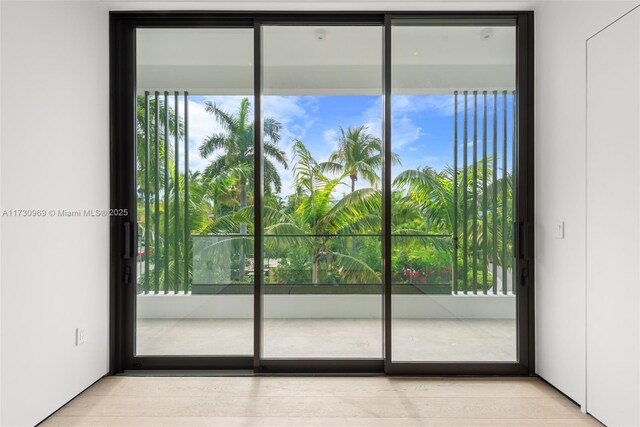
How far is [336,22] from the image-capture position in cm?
264

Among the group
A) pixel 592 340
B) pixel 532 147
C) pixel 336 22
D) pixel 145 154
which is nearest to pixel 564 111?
pixel 532 147

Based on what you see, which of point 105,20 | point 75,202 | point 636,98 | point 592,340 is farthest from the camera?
point 105,20

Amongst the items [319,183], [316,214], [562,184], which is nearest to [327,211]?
[316,214]

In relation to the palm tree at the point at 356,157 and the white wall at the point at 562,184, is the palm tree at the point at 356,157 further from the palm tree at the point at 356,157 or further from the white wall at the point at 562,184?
the white wall at the point at 562,184

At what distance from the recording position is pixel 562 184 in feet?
7.55

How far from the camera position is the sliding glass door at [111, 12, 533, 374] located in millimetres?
2617

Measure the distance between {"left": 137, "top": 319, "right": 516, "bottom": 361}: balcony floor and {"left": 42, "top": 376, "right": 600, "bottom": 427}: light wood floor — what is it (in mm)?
183

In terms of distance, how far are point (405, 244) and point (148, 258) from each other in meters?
1.89

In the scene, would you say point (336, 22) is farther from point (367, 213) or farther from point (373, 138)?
point (367, 213)

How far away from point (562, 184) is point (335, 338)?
184 cm

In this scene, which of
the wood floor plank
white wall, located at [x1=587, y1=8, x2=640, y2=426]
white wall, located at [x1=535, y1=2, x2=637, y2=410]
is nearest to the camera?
white wall, located at [x1=587, y1=8, x2=640, y2=426]

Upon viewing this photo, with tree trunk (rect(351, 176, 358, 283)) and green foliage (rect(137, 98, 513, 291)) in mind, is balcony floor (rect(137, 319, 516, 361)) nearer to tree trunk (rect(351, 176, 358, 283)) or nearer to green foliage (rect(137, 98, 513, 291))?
green foliage (rect(137, 98, 513, 291))

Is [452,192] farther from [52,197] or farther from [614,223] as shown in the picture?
[52,197]

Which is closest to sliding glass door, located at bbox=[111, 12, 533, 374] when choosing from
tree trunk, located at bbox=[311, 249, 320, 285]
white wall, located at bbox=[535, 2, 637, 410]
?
Answer: tree trunk, located at bbox=[311, 249, 320, 285]
